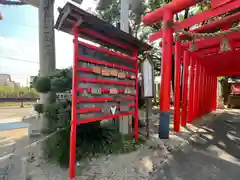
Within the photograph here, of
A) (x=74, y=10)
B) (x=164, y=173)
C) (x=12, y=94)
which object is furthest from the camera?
(x=12, y=94)

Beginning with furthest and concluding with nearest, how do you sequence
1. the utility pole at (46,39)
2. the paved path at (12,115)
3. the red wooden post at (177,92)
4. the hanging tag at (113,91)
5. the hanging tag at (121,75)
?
the paved path at (12,115) → the red wooden post at (177,92) → the utility pole at (46,39) → the hanging tag at (121,75) → the hanging tag at (113,91)

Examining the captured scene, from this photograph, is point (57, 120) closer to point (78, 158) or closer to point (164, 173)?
point (78, 158)

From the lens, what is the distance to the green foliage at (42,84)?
3160mm

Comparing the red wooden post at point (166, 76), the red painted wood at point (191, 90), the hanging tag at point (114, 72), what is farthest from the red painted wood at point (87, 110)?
the red painted wood at point (191, 90)

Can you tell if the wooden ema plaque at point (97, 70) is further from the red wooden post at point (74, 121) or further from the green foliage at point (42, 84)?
the green foliage at point (42, 84)

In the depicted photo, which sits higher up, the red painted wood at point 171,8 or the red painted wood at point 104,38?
the red painted wood at point 171,8

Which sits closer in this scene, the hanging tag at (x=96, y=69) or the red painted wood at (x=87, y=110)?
the red painted wood at (x=87, y=110)

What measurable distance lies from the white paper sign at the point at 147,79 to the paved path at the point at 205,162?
1.44 meters

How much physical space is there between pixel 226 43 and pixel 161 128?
2.56 metres

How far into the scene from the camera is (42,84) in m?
3.17

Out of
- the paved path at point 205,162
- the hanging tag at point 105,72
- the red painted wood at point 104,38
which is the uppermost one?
the red painted wood at point 104,38

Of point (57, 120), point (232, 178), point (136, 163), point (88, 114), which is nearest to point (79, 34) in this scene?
point (88, 114)

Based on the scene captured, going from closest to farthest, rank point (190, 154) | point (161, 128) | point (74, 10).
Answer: point (74, 10)
point (190, 154)
point (161, 128)

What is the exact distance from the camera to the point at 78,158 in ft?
9.78
